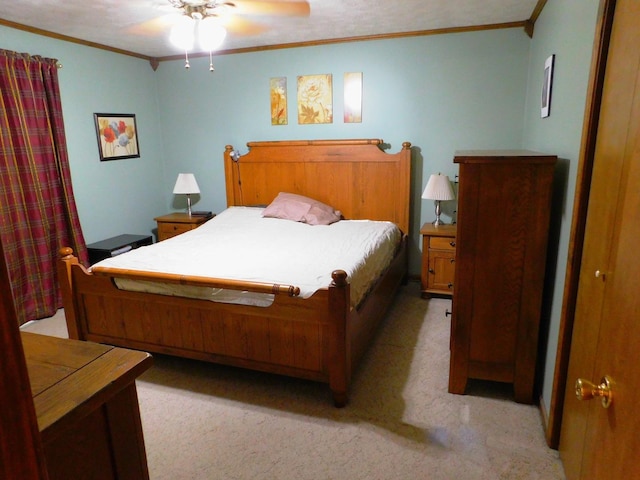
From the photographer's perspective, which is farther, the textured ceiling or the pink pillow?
the pink pillow

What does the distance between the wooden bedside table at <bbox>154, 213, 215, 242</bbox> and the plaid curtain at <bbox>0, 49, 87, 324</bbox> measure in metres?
0.90

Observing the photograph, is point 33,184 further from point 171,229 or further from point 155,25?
point 155,25

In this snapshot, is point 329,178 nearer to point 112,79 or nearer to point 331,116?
point 331,116

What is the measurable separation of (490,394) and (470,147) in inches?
90.4

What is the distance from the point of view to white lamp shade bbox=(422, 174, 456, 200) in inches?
142

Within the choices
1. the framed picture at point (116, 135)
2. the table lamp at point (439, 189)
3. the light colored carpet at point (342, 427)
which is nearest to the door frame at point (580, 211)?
the light colored carpet at point (342, 427)

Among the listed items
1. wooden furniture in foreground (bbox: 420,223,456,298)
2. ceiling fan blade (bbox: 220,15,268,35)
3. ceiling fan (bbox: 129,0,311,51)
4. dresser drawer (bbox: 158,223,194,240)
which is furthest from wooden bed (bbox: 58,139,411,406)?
ceiling fan blade (bbox: 220,15,268,35)

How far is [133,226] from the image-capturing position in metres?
4.55

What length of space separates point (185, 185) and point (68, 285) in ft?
6.70

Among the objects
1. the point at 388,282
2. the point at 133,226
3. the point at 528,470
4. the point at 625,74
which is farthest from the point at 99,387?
the point at 133,226

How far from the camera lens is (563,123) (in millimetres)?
2096

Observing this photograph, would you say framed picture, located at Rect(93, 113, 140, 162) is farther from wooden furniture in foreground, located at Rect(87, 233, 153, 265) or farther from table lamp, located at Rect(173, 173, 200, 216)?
wooden furniture in foreground, located at Rect(87, 233, 153, 265)

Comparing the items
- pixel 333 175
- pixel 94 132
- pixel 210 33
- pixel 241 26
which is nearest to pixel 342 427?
pixel 210 33

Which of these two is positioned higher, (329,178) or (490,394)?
(329,178)
